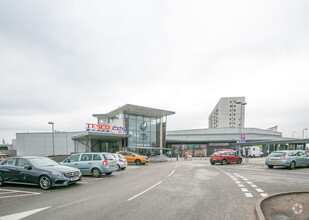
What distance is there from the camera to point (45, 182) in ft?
29.6

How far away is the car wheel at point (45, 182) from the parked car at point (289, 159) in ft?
56.0

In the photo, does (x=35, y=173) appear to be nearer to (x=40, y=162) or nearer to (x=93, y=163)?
(x=40, y=162)

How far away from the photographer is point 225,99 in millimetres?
111250

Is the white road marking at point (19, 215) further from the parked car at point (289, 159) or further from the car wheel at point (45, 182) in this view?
the parked car at point (289, 159)

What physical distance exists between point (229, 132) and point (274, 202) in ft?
181

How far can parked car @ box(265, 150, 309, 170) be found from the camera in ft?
57.2

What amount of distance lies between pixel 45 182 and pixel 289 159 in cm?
1789

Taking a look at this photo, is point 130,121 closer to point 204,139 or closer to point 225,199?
point 204,139

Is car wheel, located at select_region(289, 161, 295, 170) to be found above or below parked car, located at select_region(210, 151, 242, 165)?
above

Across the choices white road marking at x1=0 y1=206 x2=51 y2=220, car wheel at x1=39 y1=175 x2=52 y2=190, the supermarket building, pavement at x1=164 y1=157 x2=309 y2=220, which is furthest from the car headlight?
the supermarket building

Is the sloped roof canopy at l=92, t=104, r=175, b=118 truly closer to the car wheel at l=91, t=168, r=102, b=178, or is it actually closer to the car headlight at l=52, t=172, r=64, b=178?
the car wheel at l=91, t=168, r=102, b=178

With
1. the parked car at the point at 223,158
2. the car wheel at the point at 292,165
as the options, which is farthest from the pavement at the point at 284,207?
the parked car at the point at 223,158

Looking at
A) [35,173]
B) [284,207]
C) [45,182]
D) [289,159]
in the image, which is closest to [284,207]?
[284,207]

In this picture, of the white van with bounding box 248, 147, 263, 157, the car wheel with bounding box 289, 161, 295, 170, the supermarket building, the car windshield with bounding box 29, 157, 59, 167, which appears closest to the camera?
the car windshield with bounding box 29, 157, 59, 167
